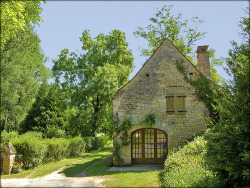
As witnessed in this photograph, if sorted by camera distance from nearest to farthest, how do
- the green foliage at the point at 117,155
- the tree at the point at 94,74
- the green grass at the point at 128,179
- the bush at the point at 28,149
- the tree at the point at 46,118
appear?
the green grass at the point at 128,179
the bush at the point at 28,149
the green foliage at the point at 117,155
the tree at the point at 46,118
the tree at the point at 94,74

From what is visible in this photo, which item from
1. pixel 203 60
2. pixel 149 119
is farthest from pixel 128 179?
→ pixel 203 60

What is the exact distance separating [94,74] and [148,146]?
15.7 metres

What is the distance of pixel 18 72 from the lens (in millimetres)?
21391

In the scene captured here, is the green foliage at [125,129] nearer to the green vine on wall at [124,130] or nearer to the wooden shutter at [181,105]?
the green vine on wall at [124,130]

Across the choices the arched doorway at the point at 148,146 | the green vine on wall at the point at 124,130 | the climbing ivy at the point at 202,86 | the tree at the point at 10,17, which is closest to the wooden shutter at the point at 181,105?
the climbing ivy at the point at 202,86

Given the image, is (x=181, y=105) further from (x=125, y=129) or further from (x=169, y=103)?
(x=125, y=129)

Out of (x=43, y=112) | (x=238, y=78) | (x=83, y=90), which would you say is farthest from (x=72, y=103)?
(x=238, y=78)

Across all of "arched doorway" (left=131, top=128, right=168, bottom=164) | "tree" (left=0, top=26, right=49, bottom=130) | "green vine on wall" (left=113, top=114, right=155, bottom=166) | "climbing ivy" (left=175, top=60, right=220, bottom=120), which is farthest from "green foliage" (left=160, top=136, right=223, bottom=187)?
"tree" (left=0, top=26, right=49, bottom=130)

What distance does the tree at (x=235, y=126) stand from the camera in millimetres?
7438

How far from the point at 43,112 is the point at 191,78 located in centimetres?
1529

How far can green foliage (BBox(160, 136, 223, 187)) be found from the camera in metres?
7.91

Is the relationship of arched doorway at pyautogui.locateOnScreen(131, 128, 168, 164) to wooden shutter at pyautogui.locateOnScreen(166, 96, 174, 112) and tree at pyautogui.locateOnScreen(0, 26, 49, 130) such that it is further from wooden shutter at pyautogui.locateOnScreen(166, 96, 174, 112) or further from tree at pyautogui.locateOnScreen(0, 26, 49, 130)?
tree at pyautogui.locateOnScreen(0, 26, 49, 130)

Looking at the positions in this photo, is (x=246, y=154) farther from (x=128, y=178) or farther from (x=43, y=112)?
(x=43, y=112)

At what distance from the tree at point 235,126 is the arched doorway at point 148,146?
6.36 m
